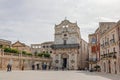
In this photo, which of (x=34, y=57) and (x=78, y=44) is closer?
(x=34, y=57)

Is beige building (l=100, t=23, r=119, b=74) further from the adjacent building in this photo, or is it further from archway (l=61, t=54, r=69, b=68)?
archway (l=61, t=54, r=69, b=68)

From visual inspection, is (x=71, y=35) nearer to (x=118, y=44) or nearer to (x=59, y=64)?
(x=59, y=64)

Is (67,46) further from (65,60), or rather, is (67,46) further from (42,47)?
(42,47)

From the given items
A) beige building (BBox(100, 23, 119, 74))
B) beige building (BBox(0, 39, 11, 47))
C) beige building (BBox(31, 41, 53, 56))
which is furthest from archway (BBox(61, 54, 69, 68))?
beige building (BBox(100, 23, 119, 74))

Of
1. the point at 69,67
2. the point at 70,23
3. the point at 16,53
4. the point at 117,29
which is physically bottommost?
the point at 69,67

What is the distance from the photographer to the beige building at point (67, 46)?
6856 centimetres

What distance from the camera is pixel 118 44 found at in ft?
120

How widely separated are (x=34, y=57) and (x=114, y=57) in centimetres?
2814

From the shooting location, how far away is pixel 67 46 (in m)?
69.9

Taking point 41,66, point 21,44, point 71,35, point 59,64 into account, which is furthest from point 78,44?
point 21,44

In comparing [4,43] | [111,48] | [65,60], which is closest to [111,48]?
[111,48]

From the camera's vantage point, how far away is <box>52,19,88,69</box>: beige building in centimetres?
6856

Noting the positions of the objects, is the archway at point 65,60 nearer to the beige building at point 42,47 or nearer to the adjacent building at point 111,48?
the beige building at point 42,47

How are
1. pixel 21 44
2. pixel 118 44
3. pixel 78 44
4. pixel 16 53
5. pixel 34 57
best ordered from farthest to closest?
pixel 21 44, pixel 78 44, pixel 34 57, pixel 16 53, pixel 118 44
